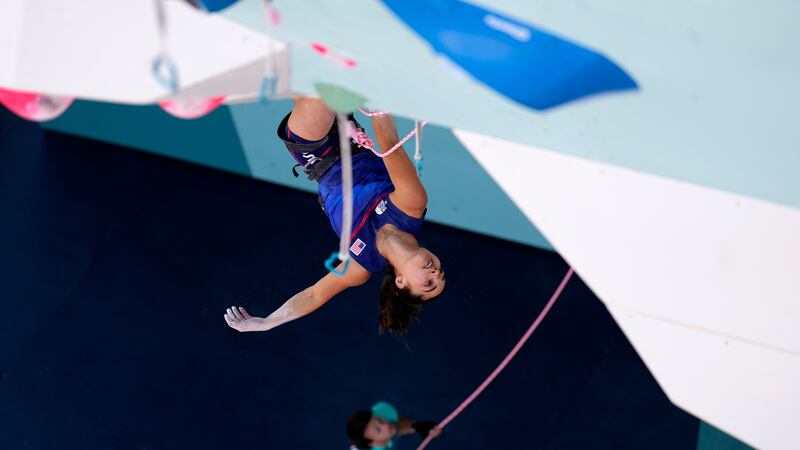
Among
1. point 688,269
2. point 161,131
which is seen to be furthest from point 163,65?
point 161,131

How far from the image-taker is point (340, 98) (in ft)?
A: 9.05

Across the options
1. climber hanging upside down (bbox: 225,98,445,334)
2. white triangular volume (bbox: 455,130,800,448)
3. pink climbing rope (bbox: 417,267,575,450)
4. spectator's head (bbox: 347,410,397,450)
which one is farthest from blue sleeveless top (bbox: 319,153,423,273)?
pink climbing rope (bbox: 417,267,575,450)

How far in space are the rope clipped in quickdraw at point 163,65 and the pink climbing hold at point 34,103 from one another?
12.0 inches

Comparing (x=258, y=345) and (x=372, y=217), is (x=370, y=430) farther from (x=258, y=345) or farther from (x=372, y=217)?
(x=258, y=345)

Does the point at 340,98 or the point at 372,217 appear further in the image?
the point at 372,217

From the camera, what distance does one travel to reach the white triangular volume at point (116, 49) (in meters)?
2.68

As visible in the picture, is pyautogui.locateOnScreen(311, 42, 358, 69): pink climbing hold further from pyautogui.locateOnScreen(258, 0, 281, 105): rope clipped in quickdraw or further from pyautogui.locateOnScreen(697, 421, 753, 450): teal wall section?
pyautogui.locateOnScreen(697, 421, 753, 450): teal wall section

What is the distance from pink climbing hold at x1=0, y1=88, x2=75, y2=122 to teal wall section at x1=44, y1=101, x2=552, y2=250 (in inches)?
75.0

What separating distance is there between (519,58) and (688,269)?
640 mm

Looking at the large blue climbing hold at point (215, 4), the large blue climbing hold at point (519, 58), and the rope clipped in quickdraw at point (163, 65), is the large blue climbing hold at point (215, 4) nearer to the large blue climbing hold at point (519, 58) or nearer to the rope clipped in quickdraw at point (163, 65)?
the rope clipped in quickdraw at point (163, 65)

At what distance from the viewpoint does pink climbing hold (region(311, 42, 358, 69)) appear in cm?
278

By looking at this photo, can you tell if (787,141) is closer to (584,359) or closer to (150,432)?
(584,359)

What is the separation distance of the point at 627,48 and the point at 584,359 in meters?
2.15

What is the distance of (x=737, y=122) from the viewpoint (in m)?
2.71
